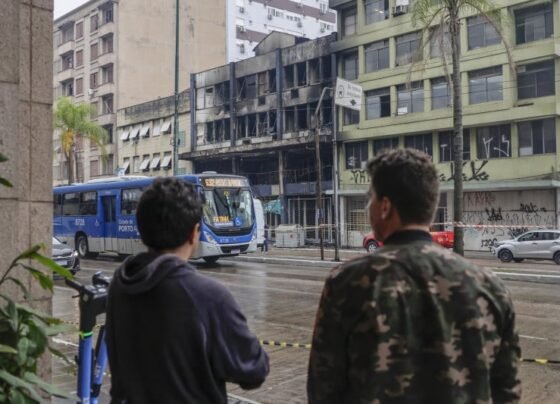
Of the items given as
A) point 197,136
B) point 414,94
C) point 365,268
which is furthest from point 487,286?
point 197,136

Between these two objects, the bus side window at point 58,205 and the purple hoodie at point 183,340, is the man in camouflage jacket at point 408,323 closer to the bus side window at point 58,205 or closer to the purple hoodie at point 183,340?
the purple hoodie at point 183,340

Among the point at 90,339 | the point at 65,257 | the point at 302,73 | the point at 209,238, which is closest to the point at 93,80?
the point at 302,73

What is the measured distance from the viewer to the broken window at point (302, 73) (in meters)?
40.7

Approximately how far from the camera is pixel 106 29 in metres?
55.5

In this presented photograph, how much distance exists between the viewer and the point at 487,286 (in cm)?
207

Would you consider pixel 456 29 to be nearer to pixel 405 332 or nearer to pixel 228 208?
pixel 228 208

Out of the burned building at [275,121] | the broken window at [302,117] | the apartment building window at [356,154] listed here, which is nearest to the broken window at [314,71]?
the burned building at [275,121]

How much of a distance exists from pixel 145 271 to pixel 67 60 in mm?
65603

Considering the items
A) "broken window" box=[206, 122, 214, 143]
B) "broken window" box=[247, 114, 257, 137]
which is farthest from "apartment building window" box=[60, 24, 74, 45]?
"broken window" box=[247, 114, 257, 137]

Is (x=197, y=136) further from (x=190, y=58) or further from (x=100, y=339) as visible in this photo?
(x=100, y=339)

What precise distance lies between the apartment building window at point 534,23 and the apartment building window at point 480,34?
4.08 feet

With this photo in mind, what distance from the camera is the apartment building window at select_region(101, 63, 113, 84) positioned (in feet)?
184

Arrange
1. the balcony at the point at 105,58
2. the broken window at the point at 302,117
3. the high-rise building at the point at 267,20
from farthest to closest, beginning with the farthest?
the high-rise building at the point at 267,20 → the balcony at the point at 105,58 → the broken window at the point at 302,117

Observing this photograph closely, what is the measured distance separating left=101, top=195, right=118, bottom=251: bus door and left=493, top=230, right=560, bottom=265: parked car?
16.1m
